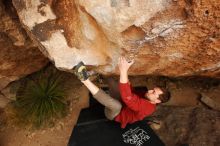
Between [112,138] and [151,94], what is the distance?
97cm

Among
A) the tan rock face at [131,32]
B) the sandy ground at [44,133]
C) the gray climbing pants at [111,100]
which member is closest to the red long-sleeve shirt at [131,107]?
the gray climbing pants at [111,100]

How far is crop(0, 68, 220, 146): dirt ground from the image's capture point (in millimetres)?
5340

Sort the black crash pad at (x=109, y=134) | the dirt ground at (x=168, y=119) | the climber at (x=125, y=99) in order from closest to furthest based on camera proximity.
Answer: the climber at (x=125, y=99), the black crash pad at (x=109, y=134), the dirt ground at (x=168, y=119)

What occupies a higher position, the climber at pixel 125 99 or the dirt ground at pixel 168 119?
the climber at pixel 125 99

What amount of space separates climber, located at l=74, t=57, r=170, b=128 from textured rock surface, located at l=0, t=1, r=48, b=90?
118cm

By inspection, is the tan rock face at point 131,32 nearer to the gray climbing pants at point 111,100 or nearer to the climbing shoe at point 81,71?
the climbing shoe at point 81,71

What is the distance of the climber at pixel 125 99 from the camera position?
423 centimetres

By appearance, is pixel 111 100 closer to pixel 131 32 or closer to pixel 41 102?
pixel 131 32

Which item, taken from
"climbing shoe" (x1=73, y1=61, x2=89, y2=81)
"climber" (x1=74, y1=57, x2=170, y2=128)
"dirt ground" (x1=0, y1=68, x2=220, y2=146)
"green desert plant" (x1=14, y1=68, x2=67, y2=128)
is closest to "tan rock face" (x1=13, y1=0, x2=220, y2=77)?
"climbing shoe" (x1=73, y1=61, x2=89, y2=81)

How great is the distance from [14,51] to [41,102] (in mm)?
1060

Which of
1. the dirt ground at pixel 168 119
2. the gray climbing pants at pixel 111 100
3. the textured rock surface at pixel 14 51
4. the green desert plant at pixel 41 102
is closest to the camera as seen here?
the gray climbing pants at pixel 111 100

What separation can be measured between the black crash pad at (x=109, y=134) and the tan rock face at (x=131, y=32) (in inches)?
39.4

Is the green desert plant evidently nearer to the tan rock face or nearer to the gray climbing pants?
the gray climbing pants

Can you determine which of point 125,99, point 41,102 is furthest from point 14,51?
point 125,99
